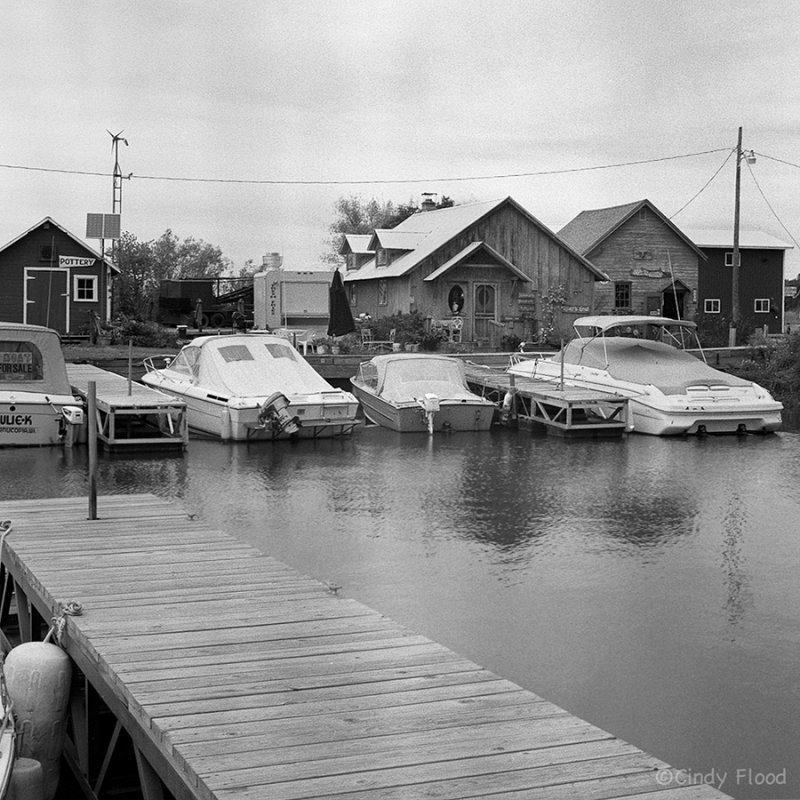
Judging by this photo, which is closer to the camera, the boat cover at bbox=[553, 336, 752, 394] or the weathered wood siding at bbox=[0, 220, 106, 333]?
the boat cover at bbox=[553, 336, 752, 394]

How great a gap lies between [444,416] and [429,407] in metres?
0.54

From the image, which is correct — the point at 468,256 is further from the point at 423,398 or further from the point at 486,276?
the point at 423,398

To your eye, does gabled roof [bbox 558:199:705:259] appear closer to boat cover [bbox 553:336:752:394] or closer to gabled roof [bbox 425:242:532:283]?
gabled roof [bbox 425:242:532:283]

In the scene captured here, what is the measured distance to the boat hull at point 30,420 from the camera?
63.4ft

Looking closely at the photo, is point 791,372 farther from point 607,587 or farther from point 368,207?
point 368,207

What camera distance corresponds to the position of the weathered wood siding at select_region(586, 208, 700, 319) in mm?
46938

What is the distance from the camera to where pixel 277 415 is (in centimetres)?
2116

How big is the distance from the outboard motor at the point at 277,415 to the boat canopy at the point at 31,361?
11.1ft

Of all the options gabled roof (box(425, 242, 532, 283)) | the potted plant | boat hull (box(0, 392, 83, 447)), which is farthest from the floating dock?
gabled roof (box(425, 242, 532, 283))

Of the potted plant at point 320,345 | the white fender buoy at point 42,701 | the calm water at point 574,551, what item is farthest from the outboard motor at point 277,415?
the white fender buoy at point 42,701

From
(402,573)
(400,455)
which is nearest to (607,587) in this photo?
(402,573)

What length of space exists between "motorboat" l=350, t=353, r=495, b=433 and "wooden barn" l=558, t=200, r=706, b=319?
23205mm

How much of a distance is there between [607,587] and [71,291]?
31.5 metres

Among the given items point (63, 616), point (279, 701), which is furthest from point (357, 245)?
point (279, 701)
